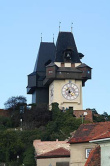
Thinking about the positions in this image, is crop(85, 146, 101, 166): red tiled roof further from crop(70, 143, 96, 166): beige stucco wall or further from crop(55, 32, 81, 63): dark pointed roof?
crop(55, 32, 81, 63): dark pointed roof

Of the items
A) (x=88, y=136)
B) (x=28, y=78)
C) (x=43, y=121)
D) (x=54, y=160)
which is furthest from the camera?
(x=28, y=78)

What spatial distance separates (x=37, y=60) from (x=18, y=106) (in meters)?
10.7

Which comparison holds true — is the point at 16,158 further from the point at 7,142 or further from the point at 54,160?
the point at 54,160

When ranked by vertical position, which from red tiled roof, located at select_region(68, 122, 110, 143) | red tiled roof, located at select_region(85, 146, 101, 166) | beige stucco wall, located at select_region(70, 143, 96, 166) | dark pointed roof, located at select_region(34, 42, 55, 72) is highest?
dark pointed roof, located at select_region(34, 42, 55, 72)

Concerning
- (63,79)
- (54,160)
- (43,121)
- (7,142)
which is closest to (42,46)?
(63,79)

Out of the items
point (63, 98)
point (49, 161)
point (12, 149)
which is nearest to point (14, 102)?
point (63, 98)

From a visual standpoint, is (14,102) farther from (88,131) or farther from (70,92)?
(88,131)

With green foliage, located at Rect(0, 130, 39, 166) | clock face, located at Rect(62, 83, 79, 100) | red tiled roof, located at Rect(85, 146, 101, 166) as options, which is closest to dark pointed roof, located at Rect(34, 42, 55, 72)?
clock face, located at Rect(62, 83, 79, 100)

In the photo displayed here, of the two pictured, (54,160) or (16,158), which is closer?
(54,160)

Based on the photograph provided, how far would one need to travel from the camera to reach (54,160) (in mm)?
54594

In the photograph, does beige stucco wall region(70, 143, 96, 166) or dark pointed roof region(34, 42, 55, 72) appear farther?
dark pointed roof region(34, 42, 55, 72)

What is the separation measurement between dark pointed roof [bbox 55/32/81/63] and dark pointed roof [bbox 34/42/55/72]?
7.08ft

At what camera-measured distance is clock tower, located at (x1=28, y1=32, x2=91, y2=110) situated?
9481 cm

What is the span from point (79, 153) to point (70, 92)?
5305cm
